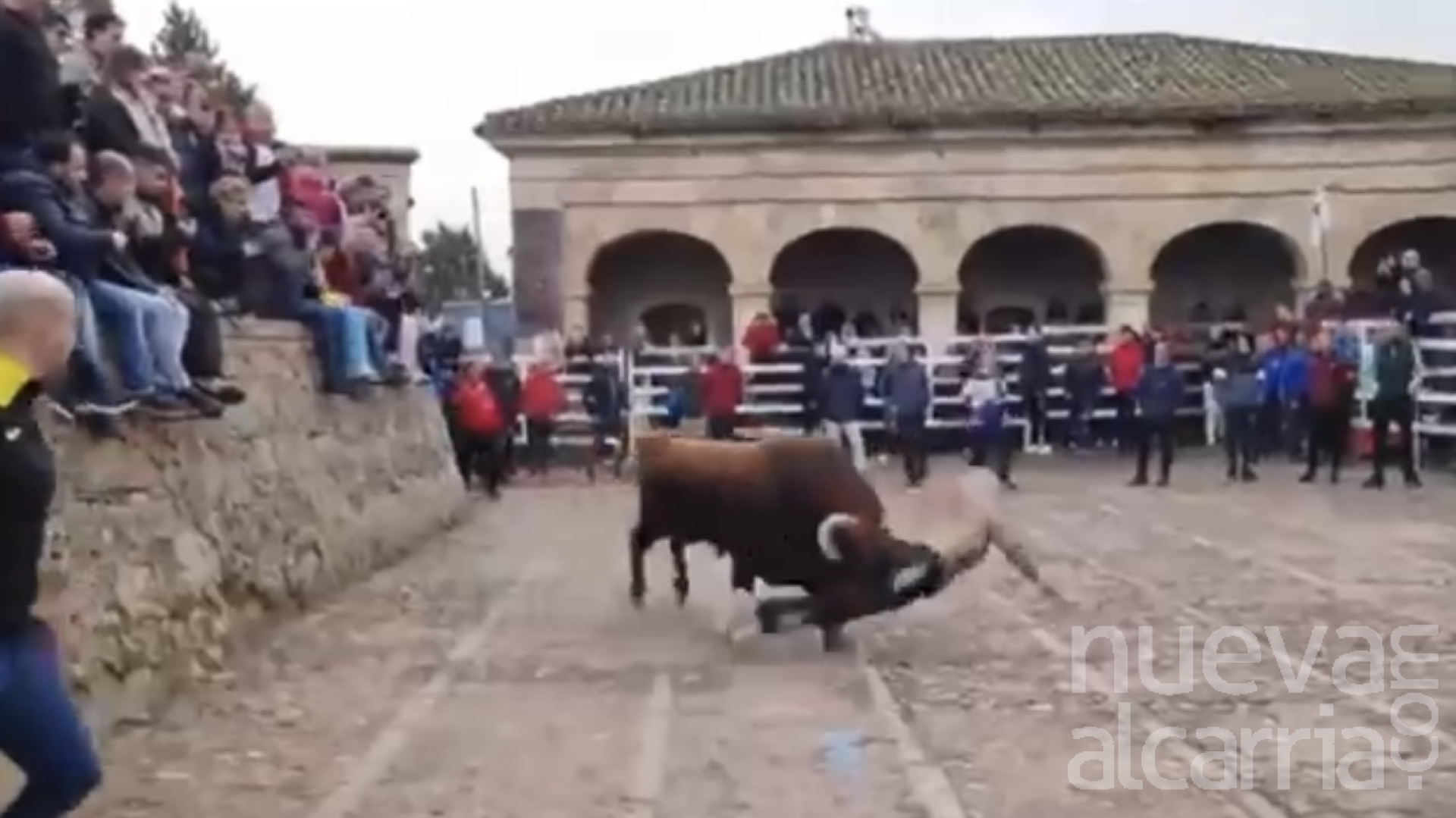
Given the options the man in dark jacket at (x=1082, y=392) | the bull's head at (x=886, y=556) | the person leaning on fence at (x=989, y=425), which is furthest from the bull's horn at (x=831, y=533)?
the man in dark jacket at (x=1082, y=392)

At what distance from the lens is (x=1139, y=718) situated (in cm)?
1002

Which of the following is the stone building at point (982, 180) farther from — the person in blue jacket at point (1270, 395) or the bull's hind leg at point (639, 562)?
the bull's hind leg at point (639, 562)

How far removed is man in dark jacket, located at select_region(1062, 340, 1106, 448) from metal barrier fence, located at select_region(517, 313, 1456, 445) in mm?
141

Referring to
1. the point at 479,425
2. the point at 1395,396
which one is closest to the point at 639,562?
the point at 1395,396

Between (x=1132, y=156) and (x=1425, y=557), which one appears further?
(x=1132, y=156)

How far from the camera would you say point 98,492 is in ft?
34.7

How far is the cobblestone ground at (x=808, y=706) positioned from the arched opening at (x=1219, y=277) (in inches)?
1106

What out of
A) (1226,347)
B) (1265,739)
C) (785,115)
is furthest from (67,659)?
(785,115)

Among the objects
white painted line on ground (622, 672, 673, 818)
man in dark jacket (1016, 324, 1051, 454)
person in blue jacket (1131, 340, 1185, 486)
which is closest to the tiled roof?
man in dark jacket (1016, 324, 1051, 454)

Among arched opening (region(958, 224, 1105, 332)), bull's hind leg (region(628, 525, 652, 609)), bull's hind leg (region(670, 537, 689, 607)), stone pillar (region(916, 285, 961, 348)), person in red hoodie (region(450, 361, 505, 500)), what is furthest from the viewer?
Answer: arched opening (region(958, 224, 1105, 332))

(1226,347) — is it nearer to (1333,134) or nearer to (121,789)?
(1333,134)

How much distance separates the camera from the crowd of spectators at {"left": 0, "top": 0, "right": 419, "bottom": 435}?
33.4 feet

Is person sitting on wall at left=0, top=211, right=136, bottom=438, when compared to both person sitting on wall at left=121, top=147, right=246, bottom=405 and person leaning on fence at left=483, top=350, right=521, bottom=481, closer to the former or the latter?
person sitting on wall at left=121, top=147, right=246, bottom=405

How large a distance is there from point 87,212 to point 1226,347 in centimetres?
2282
